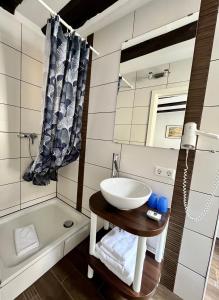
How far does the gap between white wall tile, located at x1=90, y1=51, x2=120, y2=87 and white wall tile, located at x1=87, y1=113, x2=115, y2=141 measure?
0.32 m

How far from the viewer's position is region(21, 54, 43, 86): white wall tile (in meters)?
1.49

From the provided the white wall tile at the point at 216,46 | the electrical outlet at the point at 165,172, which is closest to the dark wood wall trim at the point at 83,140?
the electrical outlet at the point at 165,172

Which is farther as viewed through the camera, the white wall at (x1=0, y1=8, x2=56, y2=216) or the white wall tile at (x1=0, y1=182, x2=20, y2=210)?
the white wall tile at (x1=0, y1=182, x2=20, y2=210)

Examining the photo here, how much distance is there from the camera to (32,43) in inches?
60.2

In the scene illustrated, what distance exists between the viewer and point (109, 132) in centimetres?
141

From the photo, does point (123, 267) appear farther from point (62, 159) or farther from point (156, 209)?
point (62, 159)

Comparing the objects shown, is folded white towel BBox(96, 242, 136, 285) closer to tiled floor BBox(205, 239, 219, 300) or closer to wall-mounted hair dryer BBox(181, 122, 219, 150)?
tiled floor BBox(205, 239, 219, 300)

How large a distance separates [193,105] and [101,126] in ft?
2.66

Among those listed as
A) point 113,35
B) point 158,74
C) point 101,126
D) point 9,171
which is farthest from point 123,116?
point 9,171

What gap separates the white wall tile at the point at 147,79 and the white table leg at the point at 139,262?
1061mm

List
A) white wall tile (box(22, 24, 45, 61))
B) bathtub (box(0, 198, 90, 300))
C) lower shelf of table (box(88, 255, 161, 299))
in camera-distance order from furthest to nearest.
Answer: white wall tile (box(22, 24, 45, 61))
bathtub (box(0, 198, 90, 300))
lower shelf of table (box(88, 255, 161, 299))

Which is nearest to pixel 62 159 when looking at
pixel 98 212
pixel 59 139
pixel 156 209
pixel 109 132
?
pixel 59 139

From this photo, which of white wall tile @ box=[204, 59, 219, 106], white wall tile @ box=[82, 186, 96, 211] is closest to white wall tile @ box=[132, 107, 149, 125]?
white wall tile @ box=[204, 59, 219, 106]

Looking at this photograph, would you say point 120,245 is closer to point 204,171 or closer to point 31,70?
point 204,171
